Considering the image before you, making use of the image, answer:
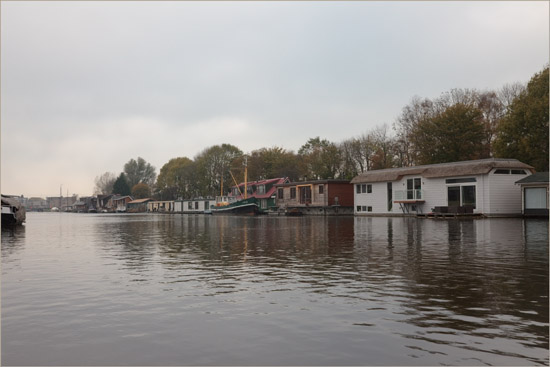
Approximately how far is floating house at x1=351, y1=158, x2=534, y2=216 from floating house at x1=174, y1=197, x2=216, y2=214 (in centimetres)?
5156

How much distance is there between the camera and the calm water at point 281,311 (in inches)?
216

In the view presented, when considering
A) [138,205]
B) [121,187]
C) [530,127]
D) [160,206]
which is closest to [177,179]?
[160,206]

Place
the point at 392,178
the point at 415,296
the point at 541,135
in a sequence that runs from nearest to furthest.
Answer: the point at 415,296 < the point at 541,135 < the point at 392,178

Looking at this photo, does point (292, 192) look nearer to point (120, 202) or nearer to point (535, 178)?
point (535, 178)

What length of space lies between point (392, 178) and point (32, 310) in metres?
45.7

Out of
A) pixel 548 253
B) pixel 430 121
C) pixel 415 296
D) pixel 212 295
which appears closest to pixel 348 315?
pixel 415 296

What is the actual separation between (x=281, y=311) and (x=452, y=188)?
4066cm

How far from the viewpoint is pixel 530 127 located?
154 ft

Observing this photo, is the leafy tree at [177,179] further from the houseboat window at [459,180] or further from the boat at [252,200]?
the houseboat window at [459,180]

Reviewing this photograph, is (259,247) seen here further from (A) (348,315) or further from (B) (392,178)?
(B) (392,178)

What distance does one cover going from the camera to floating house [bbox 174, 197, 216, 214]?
103531mm

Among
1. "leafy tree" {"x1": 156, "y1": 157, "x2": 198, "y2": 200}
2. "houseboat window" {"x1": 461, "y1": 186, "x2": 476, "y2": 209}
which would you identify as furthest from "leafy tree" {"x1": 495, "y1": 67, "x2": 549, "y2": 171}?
"leafy tree" {"x1": 156, "y1": 157, "x2": 198, "y2": 200}

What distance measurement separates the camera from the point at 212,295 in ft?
29.0

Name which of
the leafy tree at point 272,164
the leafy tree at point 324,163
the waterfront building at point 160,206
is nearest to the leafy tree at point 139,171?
the waterfront building at point 160,206
